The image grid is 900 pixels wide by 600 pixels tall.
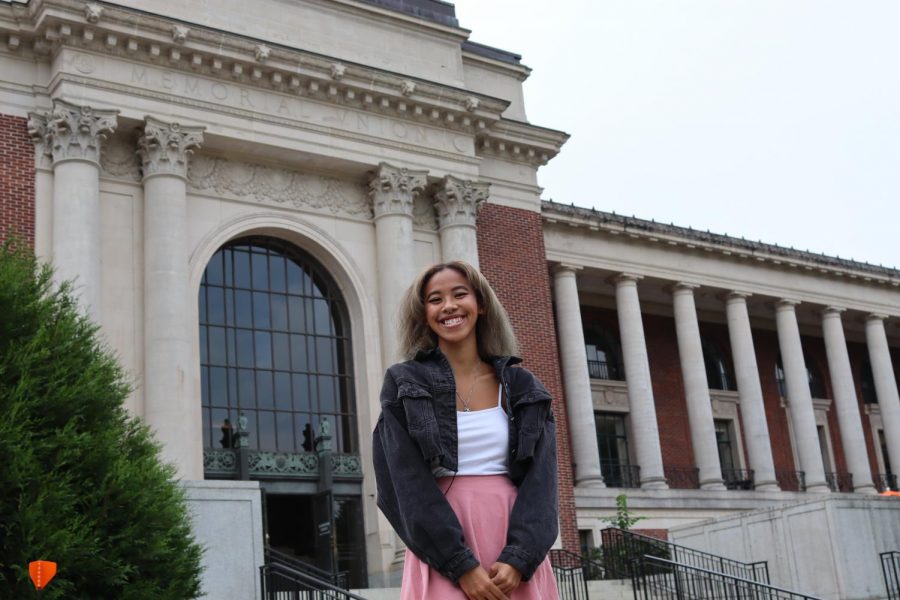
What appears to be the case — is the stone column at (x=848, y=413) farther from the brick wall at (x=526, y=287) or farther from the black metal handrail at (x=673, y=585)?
the black metal handrail at (x=673, y=585)

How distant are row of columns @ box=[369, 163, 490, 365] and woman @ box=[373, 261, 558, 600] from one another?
19535 mm

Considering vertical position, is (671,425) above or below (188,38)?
below

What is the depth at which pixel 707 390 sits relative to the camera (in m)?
34.2

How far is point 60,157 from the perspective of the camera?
68.3 ft

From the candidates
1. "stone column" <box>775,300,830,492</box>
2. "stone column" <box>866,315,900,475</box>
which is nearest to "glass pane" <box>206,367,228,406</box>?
"stone column" <box>775,300,830,492</box>

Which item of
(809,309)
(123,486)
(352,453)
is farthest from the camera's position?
(809,309)

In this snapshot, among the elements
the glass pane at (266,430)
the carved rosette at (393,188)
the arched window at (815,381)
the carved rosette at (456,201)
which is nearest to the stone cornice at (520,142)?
the carved rosette at (456,201)

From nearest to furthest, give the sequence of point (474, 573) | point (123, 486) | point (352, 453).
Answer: point (474, 573) → point (123, 486) → point (352, 453)

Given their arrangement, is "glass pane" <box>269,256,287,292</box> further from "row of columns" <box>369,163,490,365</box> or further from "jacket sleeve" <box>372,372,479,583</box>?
"jacket sleeve" <box>372,372,479,583</box>

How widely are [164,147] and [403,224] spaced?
5.54 m

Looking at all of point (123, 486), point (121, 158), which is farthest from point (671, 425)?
point (123, 486)

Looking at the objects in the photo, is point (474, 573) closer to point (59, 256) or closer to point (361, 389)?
point (59, 256)

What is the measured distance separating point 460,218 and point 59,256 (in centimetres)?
926

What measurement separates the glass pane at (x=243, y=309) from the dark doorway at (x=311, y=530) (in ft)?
11.9
